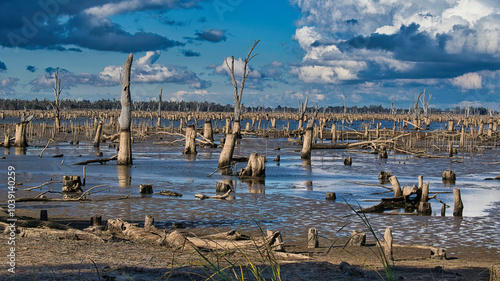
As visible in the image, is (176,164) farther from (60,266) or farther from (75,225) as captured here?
(60,266)

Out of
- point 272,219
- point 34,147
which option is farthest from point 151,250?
point 34,147

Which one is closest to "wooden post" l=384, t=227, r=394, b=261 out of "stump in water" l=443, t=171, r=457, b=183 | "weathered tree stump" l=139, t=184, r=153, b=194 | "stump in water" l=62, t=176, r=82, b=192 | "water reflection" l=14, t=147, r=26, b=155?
"weathered tree stump" l=139, t=184, r=153, b=194

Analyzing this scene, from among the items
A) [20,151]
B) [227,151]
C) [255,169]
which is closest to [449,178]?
[255,169]

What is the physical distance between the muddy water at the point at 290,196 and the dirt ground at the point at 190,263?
84 cm

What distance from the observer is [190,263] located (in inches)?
275

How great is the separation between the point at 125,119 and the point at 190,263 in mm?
16019

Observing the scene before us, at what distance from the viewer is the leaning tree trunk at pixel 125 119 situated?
72.7 ft

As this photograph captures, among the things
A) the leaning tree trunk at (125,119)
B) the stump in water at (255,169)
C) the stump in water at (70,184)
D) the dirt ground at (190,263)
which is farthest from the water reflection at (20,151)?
the dirt ground at (190,263)

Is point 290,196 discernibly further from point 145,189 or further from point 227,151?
point 227,151

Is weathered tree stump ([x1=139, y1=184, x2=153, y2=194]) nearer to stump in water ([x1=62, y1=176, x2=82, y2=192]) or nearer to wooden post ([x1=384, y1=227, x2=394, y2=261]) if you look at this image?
stump in water ([x1=62, y1=176, x2=82, y2=192])

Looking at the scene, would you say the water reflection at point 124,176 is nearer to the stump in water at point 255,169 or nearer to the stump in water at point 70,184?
the stump in water at point 70,184

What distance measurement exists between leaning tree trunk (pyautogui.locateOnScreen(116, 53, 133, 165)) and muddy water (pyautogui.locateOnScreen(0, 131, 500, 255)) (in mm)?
626

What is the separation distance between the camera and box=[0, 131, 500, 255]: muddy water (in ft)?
36.2

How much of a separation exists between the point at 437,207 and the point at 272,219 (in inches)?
192
